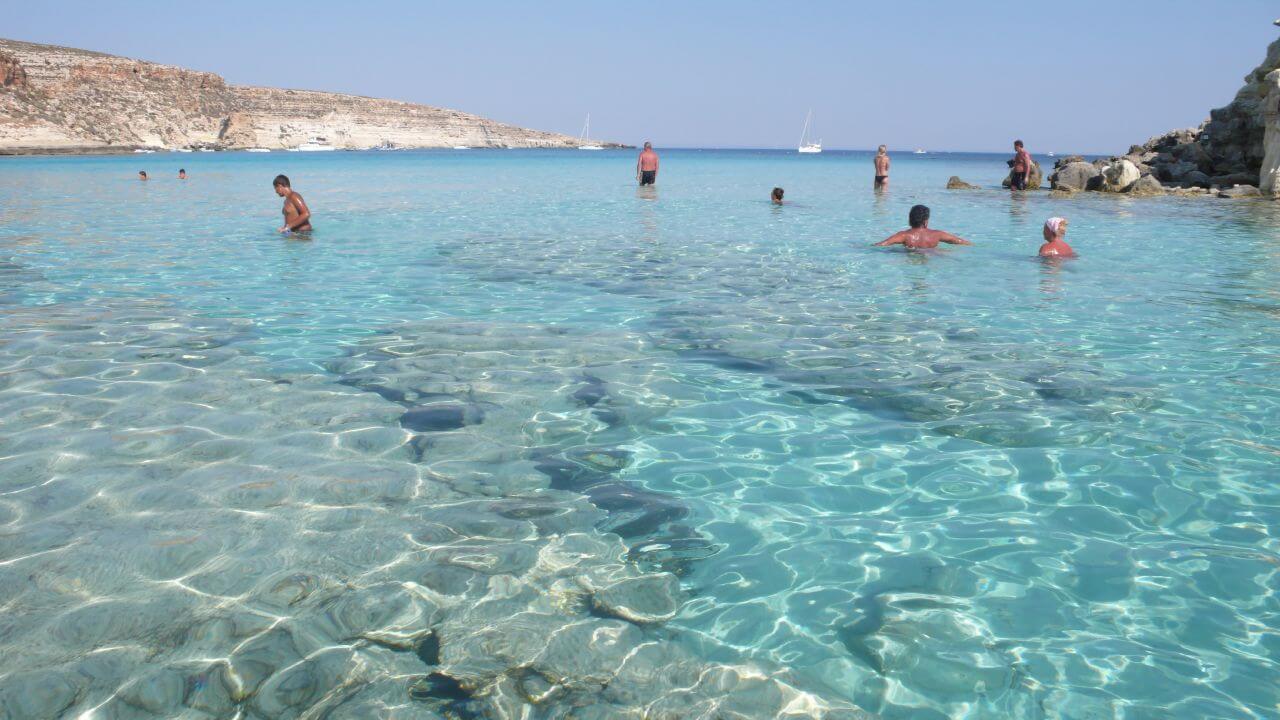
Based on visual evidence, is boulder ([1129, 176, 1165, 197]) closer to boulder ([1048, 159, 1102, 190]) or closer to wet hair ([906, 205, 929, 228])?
boulder ([1048, 159, 1102, 190])

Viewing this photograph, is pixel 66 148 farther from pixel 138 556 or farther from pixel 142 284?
pixel 138 556

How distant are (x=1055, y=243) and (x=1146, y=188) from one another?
663 inches

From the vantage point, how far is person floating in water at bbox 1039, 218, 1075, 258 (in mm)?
11680

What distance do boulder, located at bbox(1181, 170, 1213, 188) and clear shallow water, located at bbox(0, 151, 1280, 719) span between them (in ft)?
69.5

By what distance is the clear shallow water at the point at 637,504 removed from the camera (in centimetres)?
268

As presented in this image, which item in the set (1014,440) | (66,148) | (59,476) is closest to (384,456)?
(59,476)

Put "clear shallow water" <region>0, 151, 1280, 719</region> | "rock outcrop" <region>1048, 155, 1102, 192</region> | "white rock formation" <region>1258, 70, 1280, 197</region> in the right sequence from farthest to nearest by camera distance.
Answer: "rock outcrop" <region>1048, 155, 1102, 192</region> → "white rock formation" <region>1258, 70, 1280, 197</region> → "clear shallow water" <region>0, 151, 1280, 719</region>

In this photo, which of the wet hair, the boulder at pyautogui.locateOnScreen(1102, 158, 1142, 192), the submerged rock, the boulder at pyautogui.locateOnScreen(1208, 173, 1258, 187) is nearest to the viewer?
the submerged rock

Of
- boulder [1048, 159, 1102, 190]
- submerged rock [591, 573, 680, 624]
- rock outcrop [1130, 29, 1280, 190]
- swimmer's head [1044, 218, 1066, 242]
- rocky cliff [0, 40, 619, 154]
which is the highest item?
rocky cliff [0, 40, 619, 154]

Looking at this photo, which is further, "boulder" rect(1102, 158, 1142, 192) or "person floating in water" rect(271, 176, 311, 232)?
"boulder" rect(1102, 158, 1142, 192)

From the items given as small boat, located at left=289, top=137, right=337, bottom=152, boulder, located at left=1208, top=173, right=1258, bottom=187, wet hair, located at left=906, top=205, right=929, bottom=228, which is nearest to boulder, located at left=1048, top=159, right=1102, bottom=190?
boulder, located at left=1208, top=173, right=1258, bottom=187

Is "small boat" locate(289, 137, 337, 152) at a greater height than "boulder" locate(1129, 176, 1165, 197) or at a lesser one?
greater

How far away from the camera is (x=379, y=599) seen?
3.08 m

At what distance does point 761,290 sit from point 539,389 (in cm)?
445
